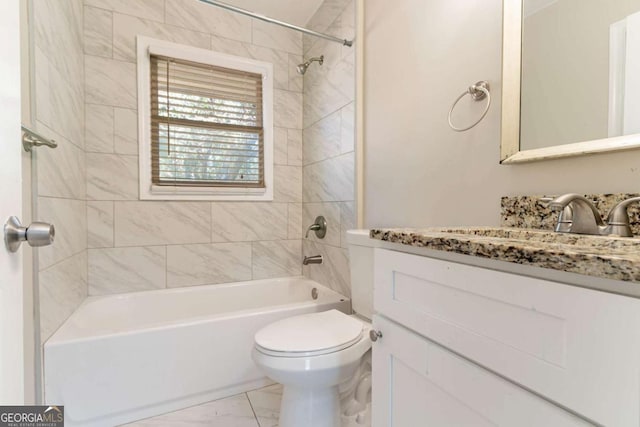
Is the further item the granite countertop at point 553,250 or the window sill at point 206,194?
the window sill at point 206,194

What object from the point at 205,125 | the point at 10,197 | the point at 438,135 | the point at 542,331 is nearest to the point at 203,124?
the point at 205,125

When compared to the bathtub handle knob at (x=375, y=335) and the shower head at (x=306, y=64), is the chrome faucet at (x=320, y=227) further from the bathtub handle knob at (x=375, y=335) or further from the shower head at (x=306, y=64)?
the bathtub handle knob at (x=375, y=335)

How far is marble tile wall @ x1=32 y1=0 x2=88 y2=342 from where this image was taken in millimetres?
1330

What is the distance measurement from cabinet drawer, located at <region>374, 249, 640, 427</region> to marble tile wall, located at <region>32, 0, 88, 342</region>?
1.52 meters

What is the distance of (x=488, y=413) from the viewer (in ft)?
1.84

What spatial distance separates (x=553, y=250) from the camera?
0.47 m

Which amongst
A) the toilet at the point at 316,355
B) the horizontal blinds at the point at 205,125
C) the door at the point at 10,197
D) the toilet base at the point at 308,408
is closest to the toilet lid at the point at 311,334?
the toilet at the point at 316,355

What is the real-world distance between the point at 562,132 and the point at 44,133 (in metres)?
2.01

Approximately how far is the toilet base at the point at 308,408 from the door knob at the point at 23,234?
109 cm

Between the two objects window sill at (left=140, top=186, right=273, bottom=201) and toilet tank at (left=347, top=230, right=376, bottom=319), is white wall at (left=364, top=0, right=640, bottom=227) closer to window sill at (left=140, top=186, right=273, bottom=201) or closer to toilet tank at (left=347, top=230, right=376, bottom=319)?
toilet tank at (left=347, top=230, right=376, bottom=319)

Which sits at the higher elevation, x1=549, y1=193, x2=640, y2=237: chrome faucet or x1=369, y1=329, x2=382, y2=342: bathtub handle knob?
x1=549, y1=193, x2=640, y2=237: chrome faucet

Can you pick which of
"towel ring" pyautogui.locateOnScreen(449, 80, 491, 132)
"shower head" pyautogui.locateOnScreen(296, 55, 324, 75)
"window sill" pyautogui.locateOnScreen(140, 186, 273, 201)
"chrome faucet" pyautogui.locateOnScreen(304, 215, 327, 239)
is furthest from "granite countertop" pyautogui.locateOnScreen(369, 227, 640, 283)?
"shower head" pyautogui.locateOnScreen(296, 55, 324, 75)

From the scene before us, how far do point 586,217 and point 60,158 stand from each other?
2.15 m

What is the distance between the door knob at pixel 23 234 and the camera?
48 cm
